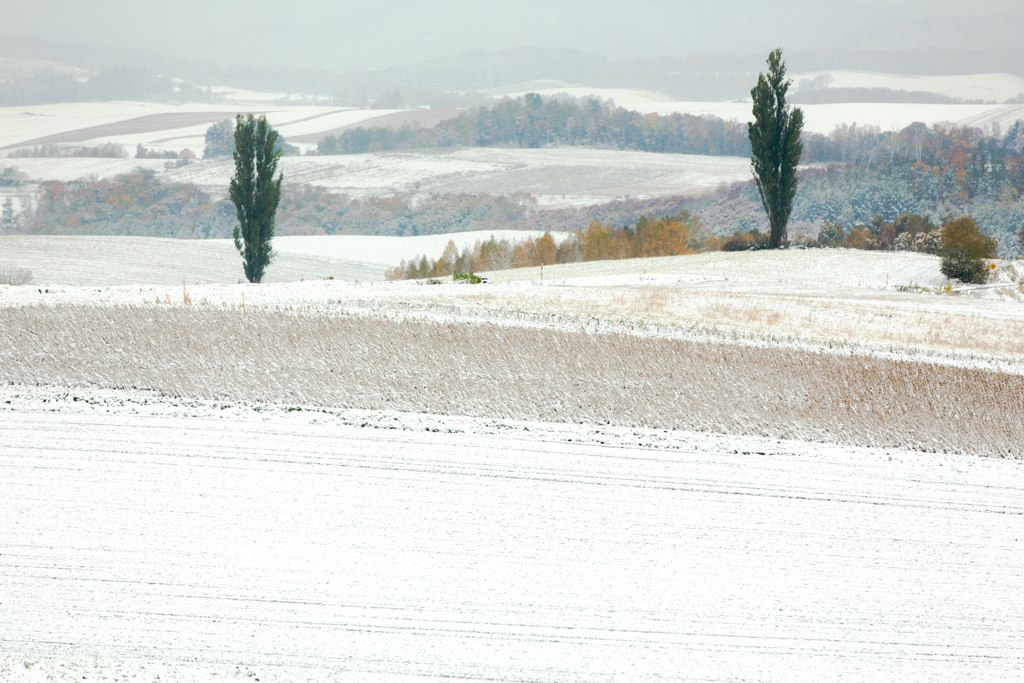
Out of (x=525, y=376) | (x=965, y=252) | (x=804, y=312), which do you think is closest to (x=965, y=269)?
(x=965, y=252)

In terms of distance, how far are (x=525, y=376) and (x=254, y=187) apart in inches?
990


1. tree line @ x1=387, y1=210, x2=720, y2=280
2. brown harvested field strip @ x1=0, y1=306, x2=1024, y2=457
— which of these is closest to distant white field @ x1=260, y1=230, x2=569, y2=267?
tree line @ x1=387, y1=210, x2=720, y2=280

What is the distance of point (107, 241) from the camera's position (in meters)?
44.3

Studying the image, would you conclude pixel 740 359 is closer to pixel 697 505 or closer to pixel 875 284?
pixel 697 505

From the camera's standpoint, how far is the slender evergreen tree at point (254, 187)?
3069 centimetres

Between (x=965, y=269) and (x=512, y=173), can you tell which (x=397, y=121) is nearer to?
(x=512, y=173)

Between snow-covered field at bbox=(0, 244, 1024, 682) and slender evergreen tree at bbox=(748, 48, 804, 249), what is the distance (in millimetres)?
22820

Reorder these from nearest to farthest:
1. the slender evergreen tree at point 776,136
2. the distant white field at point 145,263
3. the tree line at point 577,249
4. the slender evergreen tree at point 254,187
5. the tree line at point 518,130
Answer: the slender evergreen tree at point 254,187 < the slender evergreen tree at point 776,136 < the distant white field at point 145,263 < the tree line at point 577,249 < the tree line at point 518,130

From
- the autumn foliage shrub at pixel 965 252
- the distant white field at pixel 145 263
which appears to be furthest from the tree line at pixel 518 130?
the autumn foliage shrub at pixel 965 252

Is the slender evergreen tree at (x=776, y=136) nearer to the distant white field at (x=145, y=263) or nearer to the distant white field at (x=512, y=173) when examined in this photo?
the distant white field at (x=145, y=263)

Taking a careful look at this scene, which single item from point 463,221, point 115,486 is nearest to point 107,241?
point 463,221

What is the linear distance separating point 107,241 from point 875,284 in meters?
42.4

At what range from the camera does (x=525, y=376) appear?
1005 cm

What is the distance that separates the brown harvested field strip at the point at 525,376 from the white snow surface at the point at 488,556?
2.44 ft
